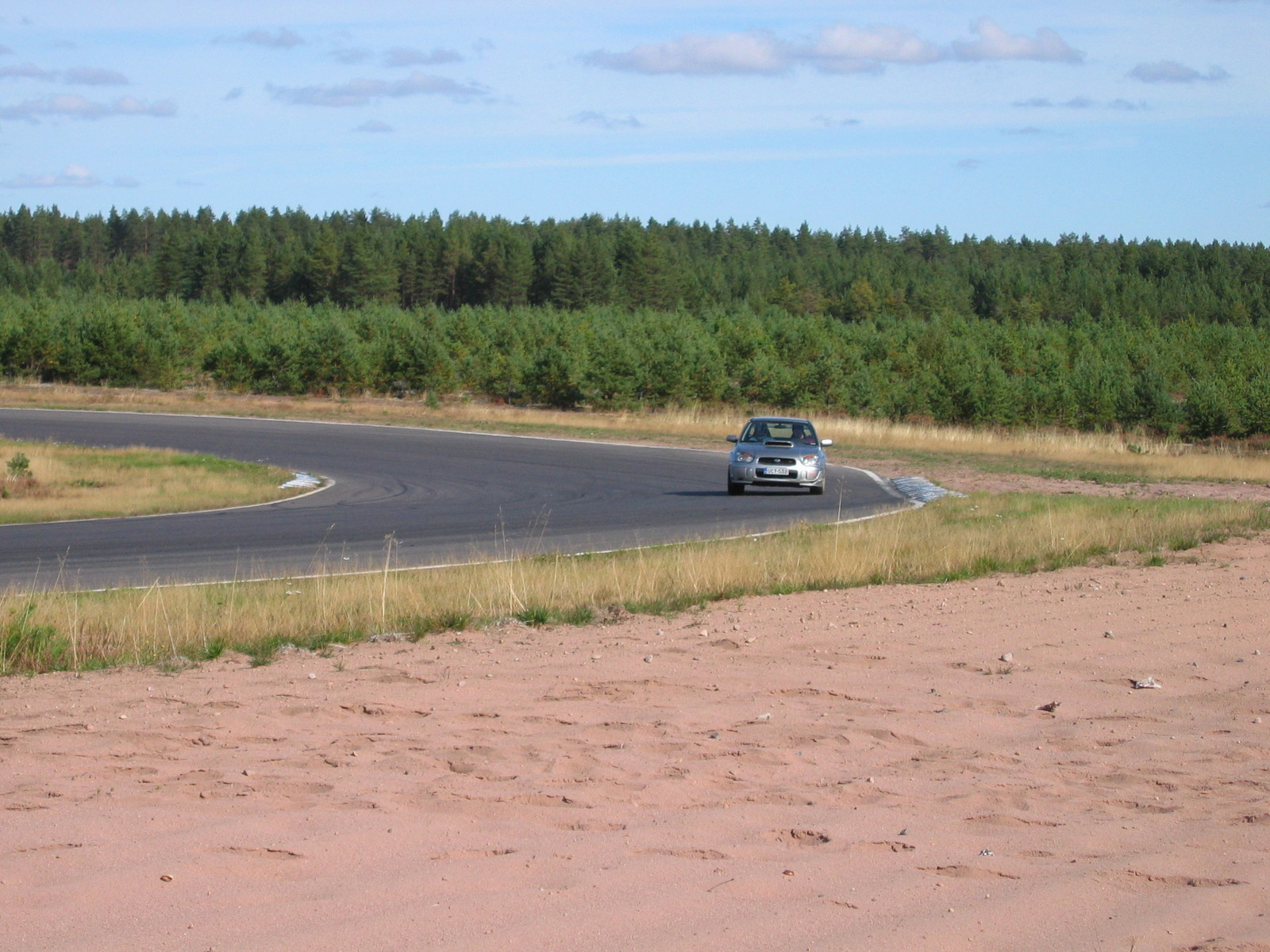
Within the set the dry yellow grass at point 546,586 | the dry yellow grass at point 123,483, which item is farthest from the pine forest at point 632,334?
the dry yellow grass at point 546,586

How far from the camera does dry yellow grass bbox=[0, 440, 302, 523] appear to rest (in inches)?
931

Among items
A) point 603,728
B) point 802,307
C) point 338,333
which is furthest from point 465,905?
point 802,307

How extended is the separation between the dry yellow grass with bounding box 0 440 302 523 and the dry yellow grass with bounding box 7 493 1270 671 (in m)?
11.1

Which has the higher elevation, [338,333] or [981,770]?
[338,333]

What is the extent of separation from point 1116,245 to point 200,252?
134m

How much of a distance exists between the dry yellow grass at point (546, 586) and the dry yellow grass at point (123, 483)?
11.1 meters

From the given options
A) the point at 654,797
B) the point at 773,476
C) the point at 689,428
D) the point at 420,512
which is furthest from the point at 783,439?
the point at 654,797

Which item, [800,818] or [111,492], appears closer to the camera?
[800,818]

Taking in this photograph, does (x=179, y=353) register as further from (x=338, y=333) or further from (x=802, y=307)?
(x=802, y=307)

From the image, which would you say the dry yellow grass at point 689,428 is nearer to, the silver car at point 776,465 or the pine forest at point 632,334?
the pine forest at point 632,334

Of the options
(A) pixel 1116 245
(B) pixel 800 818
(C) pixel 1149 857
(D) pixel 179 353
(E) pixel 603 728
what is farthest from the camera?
(A) pixel 1116 245

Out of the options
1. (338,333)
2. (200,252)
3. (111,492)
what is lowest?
(111,492)

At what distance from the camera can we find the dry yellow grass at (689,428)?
1430 inches

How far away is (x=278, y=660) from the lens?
32.2 ft
